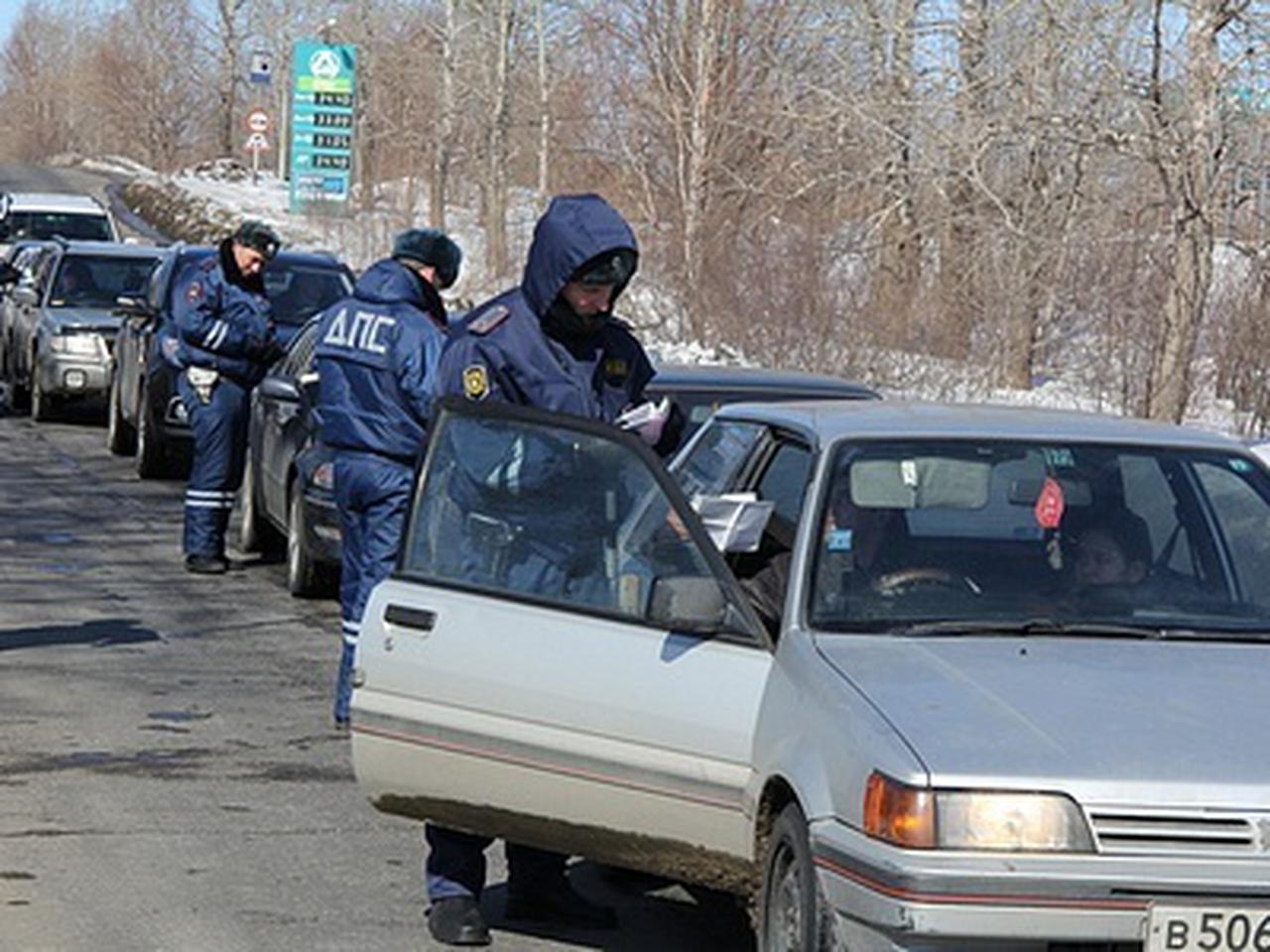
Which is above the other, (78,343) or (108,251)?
(108,251)

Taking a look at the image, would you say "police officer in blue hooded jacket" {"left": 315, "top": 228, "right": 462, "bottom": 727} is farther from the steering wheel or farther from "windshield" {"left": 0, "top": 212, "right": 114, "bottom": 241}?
"windshield" {"left": 0, "top": 212, "right": 114, "bottom": 241}

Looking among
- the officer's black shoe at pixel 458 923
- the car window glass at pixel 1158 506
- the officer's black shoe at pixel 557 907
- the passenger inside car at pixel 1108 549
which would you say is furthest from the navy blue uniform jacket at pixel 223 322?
the passenger inside car at pixel 1108 549

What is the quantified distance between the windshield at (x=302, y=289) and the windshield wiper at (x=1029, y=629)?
12.7 metres

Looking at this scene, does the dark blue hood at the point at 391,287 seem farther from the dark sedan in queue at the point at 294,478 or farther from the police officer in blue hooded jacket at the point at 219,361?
the police officer in blue hooded jacket at the point at 219,361

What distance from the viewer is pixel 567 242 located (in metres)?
7.02

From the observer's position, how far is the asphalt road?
280 inches

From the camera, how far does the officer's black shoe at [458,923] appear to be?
6.84 metres

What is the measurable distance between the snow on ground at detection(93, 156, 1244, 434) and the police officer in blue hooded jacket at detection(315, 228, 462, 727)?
3.93 metres

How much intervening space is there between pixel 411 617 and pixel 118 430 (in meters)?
14.9

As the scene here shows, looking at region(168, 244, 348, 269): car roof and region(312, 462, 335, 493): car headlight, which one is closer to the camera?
region(312, 462, 335, 493): car headlight

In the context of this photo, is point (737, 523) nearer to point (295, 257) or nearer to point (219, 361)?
point (219, 361)

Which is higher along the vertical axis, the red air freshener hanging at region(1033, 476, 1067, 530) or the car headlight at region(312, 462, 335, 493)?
the red air freshener hanging at region(1033, 476, 1067, 530)

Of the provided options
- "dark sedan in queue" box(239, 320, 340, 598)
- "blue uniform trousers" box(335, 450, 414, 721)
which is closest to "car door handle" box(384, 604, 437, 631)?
"blue uniform trousers" box(335, 450, 414, 721)

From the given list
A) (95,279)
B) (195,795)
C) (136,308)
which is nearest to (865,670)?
(195,795)
